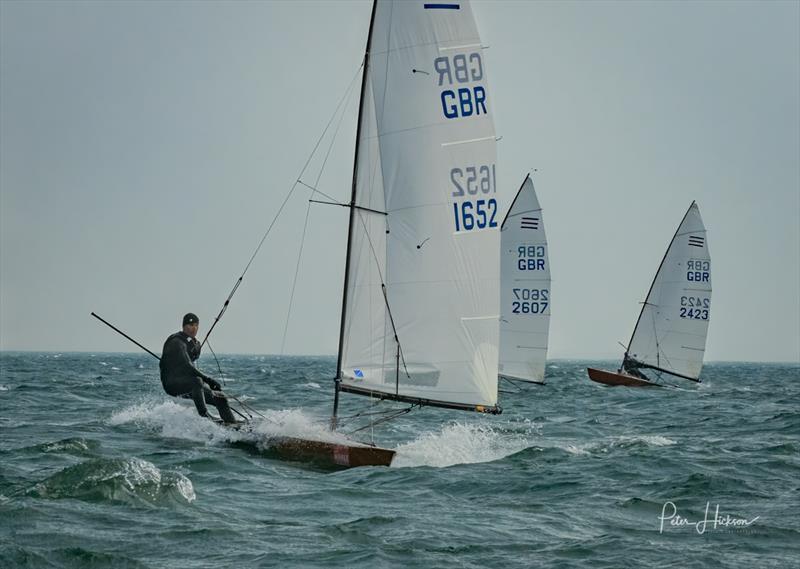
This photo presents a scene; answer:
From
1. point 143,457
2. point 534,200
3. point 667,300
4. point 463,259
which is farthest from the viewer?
point 667,300

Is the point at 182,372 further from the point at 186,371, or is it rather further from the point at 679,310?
the point at 679,310

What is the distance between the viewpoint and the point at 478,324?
672 inches

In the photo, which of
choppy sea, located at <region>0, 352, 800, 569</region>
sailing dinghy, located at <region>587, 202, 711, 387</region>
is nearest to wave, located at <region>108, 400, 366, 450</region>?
choppy sea, located at <region>0, 352, 800, 569</region>

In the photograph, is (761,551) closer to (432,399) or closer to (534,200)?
(432,399)

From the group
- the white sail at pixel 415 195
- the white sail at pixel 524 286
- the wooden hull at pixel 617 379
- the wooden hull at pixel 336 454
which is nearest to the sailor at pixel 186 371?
the wooden hull at pixel 336 454

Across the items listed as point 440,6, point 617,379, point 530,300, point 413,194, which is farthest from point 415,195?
point 617,379

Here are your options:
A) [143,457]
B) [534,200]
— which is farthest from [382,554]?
[534,200]

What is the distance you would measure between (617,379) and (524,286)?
12590mm

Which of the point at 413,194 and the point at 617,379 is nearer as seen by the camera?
the point at 413,194

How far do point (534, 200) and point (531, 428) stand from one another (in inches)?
616

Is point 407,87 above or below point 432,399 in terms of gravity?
above

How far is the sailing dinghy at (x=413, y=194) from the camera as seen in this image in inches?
650

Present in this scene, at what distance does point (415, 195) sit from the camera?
54.4 ft

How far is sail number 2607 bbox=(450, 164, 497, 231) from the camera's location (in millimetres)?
16688
